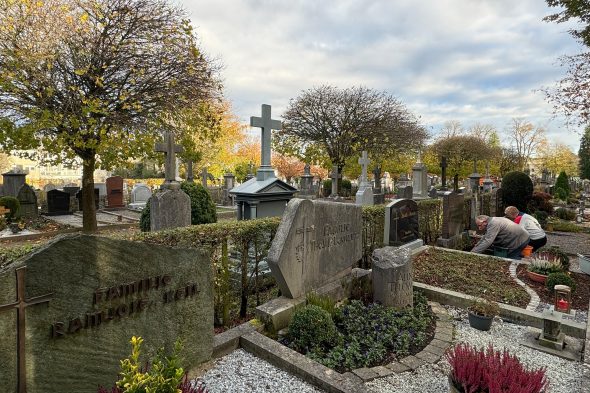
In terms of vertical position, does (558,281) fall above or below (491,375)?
below

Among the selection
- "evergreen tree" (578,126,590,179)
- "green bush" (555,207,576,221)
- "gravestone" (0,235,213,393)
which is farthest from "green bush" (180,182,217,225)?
"evergreen tree" (578,126,590,179)

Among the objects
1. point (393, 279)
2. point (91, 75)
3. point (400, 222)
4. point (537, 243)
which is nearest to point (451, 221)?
point (537, 243)

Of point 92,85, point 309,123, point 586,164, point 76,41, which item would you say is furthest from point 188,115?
point 586,164

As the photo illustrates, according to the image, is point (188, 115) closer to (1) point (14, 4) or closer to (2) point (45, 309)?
(1) point (14, 4)

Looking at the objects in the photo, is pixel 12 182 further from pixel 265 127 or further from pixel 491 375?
pixel 491 375

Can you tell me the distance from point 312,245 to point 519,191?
14708 millimetres

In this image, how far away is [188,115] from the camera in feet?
37.5

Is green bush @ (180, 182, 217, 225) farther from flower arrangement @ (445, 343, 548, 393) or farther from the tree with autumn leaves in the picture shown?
flower arrangement @ (445, 343, 548, 393)

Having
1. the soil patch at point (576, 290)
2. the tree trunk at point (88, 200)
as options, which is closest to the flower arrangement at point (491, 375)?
the soil patch at point (576, 290)

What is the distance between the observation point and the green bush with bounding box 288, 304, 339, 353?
390cm

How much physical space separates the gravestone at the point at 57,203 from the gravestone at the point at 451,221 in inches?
653

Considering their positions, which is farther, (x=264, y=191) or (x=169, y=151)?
(x=264, y=191)

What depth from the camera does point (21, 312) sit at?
A: 83.0 inches

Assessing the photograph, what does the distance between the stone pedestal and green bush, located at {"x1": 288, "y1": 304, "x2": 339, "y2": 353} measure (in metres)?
3.78
